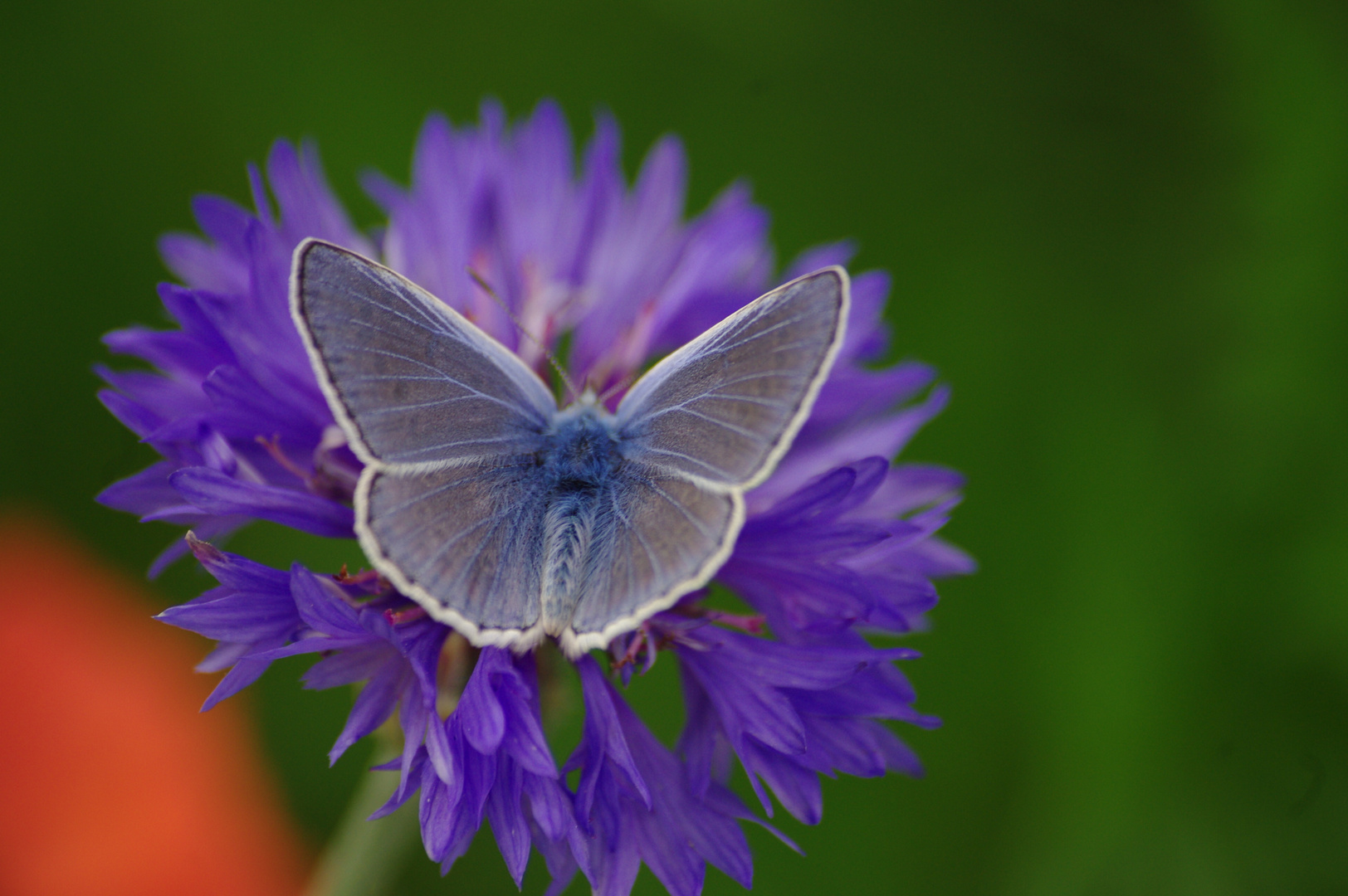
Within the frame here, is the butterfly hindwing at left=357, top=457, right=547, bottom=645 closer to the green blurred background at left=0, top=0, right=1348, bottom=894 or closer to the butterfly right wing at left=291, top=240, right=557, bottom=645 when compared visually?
the butterfly right wing at left=291, top=240, right=557, bottom=645

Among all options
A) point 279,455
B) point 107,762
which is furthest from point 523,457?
point 107,762

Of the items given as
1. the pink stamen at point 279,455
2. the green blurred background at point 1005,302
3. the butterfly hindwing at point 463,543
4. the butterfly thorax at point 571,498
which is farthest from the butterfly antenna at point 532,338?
the green blurred background at point 1005,302

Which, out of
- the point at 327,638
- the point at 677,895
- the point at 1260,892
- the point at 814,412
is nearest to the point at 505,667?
the point at 327,638

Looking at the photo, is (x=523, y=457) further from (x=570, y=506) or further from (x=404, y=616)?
(x=404, y=616)

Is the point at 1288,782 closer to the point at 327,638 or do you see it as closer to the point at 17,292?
the point at 327,638

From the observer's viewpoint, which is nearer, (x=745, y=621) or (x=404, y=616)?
(x=404, y=616)

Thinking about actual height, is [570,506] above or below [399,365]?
below

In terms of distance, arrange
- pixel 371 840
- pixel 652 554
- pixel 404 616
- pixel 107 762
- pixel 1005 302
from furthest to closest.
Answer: pixel 1005 302
pixel 107 762
pixel 371 840
pixel 404 616
pixel 652 554
